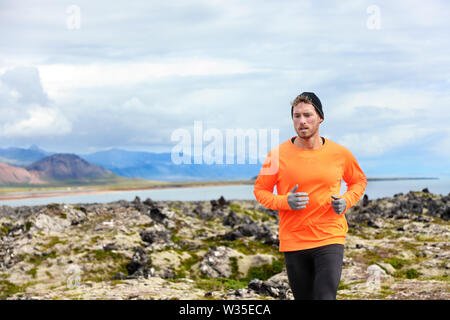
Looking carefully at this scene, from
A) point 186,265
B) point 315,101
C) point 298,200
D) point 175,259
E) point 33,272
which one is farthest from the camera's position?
point 175,259

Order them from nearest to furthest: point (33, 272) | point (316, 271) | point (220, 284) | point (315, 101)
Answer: point (316, 271)
point (315, 101)
point (220, 284)
point (33, 272)

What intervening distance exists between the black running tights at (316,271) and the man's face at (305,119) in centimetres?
203

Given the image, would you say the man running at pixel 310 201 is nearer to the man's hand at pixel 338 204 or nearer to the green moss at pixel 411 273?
the man's hand at pixel 338 204

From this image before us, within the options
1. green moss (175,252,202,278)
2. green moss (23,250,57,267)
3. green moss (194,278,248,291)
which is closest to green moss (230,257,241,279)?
green moss (194,278,248,291)

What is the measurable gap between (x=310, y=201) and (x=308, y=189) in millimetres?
214

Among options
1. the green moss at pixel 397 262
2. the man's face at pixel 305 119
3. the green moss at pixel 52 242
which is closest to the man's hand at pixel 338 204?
the man's face at pixel 305 119

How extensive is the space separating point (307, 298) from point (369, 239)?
25.7m

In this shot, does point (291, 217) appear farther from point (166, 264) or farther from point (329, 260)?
point (166, 264)

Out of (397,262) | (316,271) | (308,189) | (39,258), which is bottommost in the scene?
(397,262)

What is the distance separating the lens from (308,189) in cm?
813

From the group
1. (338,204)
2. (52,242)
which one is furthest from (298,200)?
(52,242)

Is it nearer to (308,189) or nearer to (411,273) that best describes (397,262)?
(411,273)

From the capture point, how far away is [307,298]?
8289 millimetres

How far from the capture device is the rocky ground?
17.0m
